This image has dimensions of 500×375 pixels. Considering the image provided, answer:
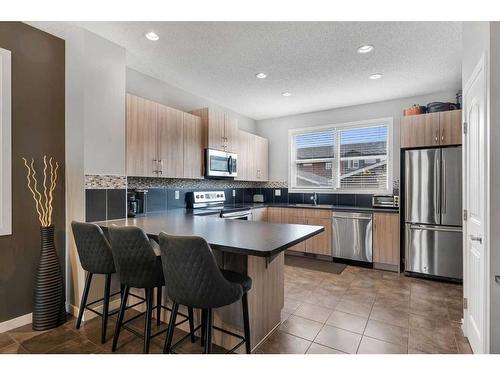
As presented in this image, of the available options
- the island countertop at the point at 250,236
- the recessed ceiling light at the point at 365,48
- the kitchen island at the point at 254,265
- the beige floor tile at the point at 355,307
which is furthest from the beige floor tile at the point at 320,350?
the recessed ceiling light at the point at 365,48

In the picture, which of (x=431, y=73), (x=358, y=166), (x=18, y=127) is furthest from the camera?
(x=358, y=166)

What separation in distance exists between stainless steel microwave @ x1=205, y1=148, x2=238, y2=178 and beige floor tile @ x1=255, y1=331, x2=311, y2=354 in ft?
7.62

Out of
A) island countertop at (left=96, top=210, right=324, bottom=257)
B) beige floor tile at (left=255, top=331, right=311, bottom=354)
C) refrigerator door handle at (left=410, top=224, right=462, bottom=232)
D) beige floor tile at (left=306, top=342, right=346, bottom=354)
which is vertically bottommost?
beige floor tile at (left=306, top=342, right=346, bottom=354)

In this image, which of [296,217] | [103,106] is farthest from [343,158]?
[103,106]

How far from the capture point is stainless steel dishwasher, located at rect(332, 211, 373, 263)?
12.8 ft

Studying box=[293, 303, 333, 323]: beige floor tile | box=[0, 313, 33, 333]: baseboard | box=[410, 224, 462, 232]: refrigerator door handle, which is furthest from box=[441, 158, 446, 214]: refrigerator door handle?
box=[0, 313, 33, 333]: baseboard

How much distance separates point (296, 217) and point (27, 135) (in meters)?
3.64

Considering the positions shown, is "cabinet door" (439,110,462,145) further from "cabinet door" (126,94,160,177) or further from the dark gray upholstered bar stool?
the dark gray upholstered bar stool

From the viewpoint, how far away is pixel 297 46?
2578 mm

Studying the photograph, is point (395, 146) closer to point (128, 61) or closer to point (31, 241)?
point (128, 61)

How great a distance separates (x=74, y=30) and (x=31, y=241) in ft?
6.35

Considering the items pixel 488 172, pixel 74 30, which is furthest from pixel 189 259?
pixel 74 30

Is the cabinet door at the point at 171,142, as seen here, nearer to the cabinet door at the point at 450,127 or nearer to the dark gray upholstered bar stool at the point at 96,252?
the dark gray upholstered bar stool at the point at 96,252
